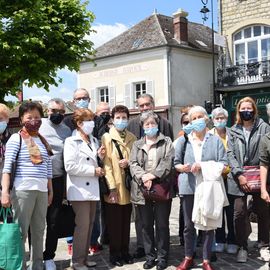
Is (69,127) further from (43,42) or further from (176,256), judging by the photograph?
(43,42)

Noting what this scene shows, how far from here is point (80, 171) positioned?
5.89 m

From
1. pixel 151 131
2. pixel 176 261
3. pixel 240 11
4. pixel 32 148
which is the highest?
pixel 240 11

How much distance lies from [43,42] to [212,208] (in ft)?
41.8

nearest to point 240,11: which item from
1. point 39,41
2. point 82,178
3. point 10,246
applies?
point 39,41

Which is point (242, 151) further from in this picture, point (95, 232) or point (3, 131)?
point (3, 131)

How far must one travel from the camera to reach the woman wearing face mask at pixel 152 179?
5.99m

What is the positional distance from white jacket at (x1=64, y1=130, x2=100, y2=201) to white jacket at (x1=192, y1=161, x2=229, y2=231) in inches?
50.0

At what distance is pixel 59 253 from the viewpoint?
7.09 metres

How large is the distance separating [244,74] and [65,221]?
2170 centimetres

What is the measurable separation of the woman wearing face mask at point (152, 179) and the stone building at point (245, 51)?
19.9m

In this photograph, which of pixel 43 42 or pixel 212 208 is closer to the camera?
pixel 212 208

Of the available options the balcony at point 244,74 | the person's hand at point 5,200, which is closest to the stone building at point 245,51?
the balcony at point 244,74

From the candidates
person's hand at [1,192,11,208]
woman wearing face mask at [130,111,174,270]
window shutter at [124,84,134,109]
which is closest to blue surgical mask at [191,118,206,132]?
woman wearing face mask at [130,111,174,270]

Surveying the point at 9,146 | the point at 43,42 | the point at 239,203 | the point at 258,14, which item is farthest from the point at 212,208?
the point at 258,14
